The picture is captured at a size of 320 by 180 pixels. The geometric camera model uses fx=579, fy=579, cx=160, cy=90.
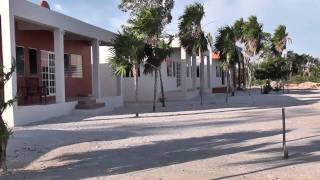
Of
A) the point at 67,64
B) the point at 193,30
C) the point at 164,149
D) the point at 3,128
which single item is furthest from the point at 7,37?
the point at 193,30

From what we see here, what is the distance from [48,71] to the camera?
2472 centimetres

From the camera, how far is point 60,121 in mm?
19000

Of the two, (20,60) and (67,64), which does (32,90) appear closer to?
(20,60)

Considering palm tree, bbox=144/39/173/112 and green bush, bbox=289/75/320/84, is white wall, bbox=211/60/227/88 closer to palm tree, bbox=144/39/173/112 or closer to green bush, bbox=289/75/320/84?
green bush, bbox=289/75/320/84

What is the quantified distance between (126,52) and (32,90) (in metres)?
4.24

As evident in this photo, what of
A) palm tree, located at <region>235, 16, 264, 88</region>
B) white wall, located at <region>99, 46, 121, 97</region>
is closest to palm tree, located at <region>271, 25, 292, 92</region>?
palm tree, located at <region>235, 16, 264, 88</region>

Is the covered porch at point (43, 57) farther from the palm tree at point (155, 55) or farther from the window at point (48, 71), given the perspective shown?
the palm tree at point (155, 55)

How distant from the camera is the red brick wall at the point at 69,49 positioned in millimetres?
22172


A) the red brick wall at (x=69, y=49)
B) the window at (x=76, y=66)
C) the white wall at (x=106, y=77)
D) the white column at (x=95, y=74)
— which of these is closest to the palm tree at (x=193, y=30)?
the white wall at (x=106, y=77)

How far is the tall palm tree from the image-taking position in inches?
2527

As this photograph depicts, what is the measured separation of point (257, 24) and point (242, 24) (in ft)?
5.88

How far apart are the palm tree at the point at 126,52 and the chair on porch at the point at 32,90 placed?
3.25 meters

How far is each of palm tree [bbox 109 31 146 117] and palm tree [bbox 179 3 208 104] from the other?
987cm

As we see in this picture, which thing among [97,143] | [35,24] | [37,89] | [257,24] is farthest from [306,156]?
[257,24]
